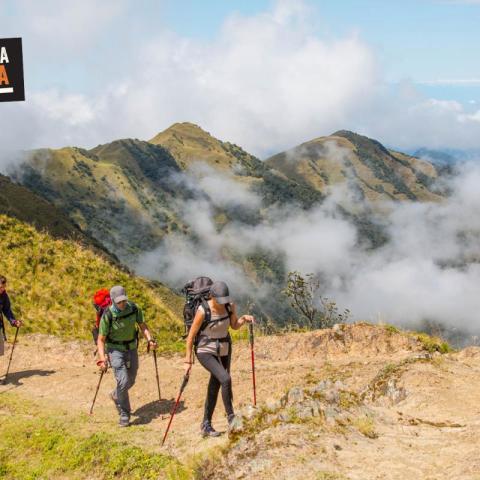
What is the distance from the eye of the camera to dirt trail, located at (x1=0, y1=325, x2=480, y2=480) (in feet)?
27.1

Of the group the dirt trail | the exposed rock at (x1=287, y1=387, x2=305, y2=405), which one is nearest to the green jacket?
the dirt trail

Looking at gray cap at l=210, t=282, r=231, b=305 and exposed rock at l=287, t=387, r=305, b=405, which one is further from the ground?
gray cap at l=210, t=282, r=231, b=305

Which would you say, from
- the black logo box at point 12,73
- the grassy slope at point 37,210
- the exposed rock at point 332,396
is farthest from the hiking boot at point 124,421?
the grassy slope at point 37,210

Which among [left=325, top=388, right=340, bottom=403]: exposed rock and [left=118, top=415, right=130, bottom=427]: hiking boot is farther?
[left=118, top=415, right=130, bottom=427]: hiking boot

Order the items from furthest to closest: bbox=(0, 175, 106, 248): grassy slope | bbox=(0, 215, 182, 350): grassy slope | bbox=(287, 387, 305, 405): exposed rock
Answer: bbox=(0, 175, 106, 248): grassy slope → bbox=(0, 215, 182, 350): grassy slope → bbox=(287, 387, 305, 405): exposed rock

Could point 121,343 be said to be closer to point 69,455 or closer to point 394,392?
point 69,455

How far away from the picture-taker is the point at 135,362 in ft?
42.4

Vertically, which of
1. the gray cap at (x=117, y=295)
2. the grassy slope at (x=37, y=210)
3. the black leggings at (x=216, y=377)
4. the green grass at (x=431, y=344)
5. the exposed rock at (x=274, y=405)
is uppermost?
the grassy slope at (x=37, y=210)

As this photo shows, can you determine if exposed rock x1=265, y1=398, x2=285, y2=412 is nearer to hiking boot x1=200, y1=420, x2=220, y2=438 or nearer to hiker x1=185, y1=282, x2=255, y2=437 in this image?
hiker x1=185, y1=282, x2=255, y2=437

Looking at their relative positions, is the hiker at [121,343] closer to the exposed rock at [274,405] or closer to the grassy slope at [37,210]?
the exposed rock at [274,405]

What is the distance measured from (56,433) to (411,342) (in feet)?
40.9

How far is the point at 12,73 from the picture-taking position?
23.1 m

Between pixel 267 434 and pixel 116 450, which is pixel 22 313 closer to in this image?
pixel 116 450

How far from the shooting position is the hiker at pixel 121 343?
1241 centimetres
